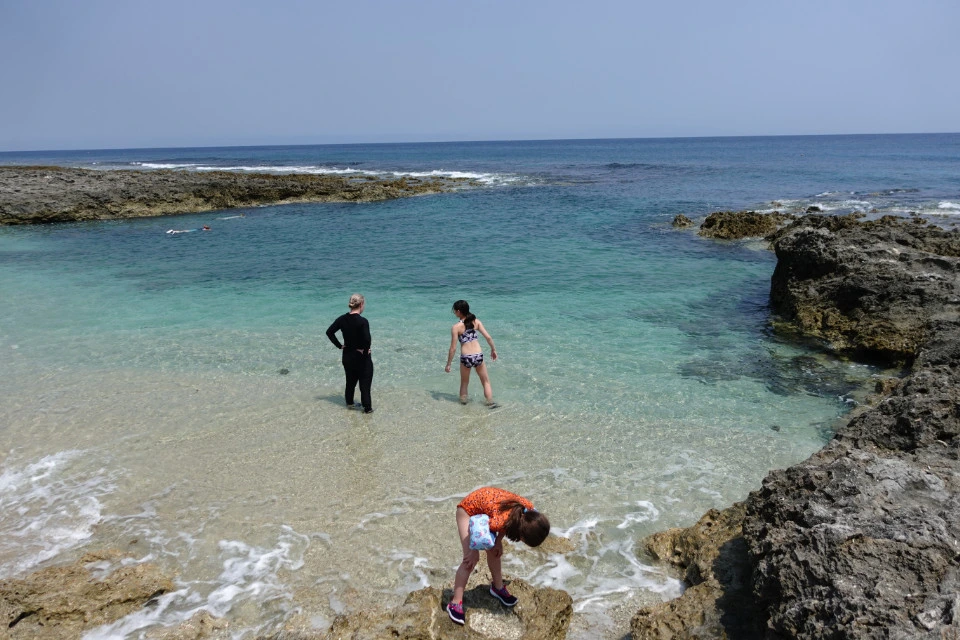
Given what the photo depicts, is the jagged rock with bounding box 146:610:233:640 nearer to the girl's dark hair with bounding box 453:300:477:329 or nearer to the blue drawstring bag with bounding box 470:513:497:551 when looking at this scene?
the blue drawstring bag with bounding box 470:513:497:551

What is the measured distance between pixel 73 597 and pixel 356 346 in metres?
4.22

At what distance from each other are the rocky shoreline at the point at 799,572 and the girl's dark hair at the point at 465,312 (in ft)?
12.9

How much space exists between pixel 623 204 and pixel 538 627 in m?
30.6

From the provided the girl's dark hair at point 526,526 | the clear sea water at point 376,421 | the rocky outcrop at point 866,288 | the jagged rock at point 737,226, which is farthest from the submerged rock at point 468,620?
the jagged rock at point 737,226

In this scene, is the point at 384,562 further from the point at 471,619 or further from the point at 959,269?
the point at 959,269

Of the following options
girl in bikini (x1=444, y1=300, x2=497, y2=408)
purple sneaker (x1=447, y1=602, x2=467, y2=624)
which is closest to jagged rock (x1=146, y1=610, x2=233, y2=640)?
purple sneaker (x1=447, y1=602, x2=467, y2=624)

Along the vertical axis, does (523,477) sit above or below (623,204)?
below

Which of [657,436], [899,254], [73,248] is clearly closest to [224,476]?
[657,436]

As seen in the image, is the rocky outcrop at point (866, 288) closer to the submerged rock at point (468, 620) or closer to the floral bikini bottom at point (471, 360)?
the floral bikini bottom at point (471, 360)

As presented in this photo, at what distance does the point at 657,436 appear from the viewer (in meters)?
7.73

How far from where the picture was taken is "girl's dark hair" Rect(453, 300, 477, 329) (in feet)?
27.3

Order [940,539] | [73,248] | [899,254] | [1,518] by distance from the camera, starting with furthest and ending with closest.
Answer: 1. [73,248]
2. [899,254]
3. [1,518]
4. [940,539]

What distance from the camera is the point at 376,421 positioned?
27.2 feet

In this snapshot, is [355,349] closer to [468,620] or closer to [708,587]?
[468,620]
